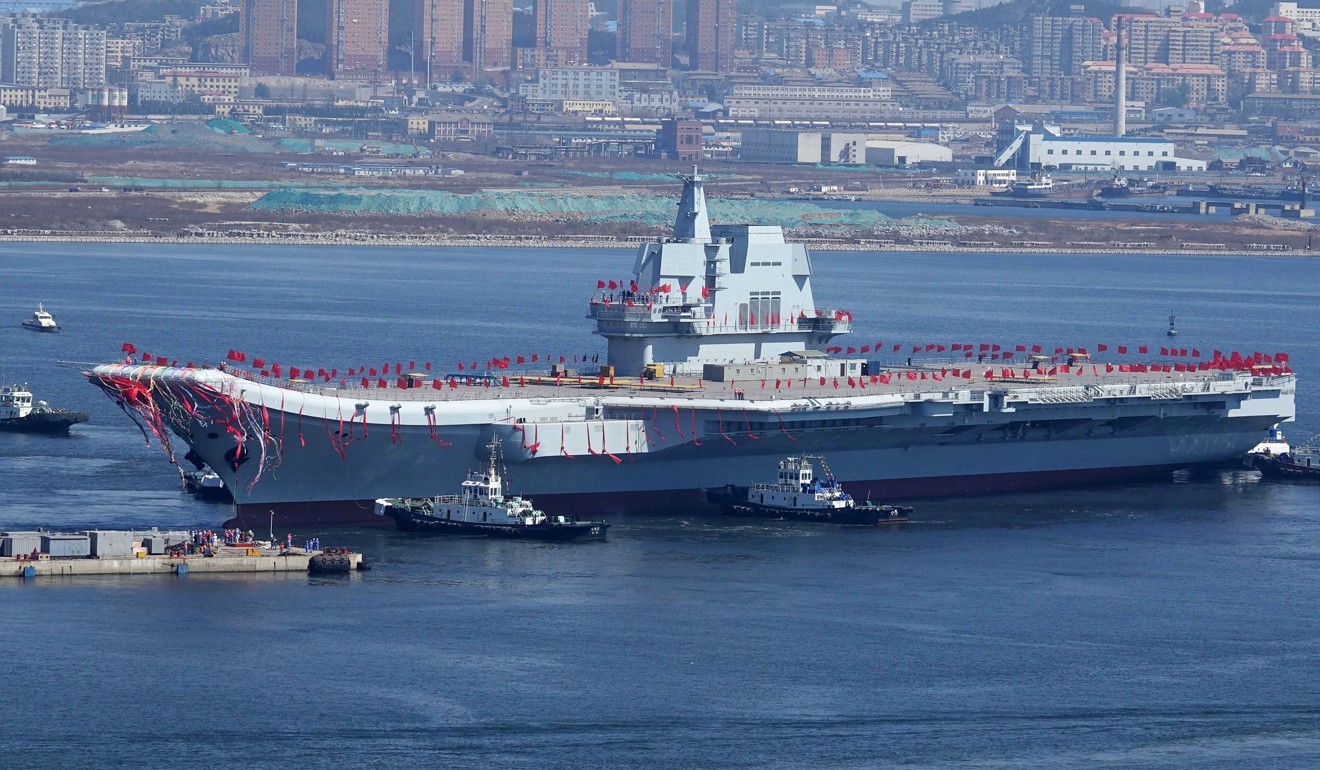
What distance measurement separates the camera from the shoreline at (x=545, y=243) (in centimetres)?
12850

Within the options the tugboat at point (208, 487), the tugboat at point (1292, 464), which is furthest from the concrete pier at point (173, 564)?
the tugboat at point (1292, 464)

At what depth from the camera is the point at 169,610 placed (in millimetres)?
37406

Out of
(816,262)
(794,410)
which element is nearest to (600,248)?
(816,262)

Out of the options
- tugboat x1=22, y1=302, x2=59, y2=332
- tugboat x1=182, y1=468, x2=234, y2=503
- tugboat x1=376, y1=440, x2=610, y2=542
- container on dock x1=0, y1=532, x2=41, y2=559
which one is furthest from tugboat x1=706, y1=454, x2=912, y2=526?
tugboat x1=22, y1=302, x2=59, y2=332

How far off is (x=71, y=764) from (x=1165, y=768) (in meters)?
13.7

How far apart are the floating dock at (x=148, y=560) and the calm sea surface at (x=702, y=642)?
0.49 meters

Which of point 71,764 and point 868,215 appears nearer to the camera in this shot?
point 71,764

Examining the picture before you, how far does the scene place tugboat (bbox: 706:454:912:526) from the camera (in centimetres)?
4638

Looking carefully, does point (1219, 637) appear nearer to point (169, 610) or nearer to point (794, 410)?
point (794, 410)

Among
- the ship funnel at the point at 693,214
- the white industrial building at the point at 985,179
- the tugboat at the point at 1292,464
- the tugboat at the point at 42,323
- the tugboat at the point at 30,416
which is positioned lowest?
the tugboat at the point at 1292,464

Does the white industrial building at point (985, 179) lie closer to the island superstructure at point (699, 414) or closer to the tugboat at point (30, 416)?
the island superstructure at point (699, 414)

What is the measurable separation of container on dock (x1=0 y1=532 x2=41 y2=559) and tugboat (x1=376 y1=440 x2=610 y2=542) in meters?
6.68

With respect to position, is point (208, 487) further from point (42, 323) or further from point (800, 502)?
point (42, 323)

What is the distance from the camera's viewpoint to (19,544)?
39.7 m
